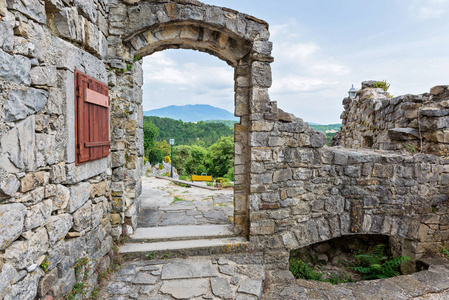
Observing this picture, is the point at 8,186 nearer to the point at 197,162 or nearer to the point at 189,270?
the point at 189,270

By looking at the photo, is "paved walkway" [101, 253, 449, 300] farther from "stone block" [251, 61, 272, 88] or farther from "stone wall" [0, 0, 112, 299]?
"stone block" [251, 61, 272, 88]

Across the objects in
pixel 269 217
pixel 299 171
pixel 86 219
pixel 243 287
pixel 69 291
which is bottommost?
pixel 243 287

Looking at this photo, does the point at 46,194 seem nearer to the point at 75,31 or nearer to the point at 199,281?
the point at 75,31

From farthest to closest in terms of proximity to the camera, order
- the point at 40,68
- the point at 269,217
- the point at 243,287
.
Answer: the point at 269,217 → the point at 243,287 → the point at 40,68

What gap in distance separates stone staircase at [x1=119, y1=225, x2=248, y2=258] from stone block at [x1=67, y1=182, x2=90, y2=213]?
1254mm

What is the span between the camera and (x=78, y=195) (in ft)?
8.43

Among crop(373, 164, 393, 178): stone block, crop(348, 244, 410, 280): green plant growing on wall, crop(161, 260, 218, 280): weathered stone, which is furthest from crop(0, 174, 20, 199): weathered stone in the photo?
crop(348, 244, 410, 280): green plant growing on wall

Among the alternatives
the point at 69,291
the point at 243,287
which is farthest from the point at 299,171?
the point at 69,291

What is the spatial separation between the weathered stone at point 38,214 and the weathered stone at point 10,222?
0.20 feet

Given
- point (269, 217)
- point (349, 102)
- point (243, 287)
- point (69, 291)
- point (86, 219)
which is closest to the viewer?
point (69, 291)

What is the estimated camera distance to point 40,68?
2031 millimetres

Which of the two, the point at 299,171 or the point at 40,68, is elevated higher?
the point at 40,68

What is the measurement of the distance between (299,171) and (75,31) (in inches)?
136

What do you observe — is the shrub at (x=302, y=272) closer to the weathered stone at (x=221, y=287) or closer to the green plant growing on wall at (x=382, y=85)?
the weathered stone at (x=221, y=287)
